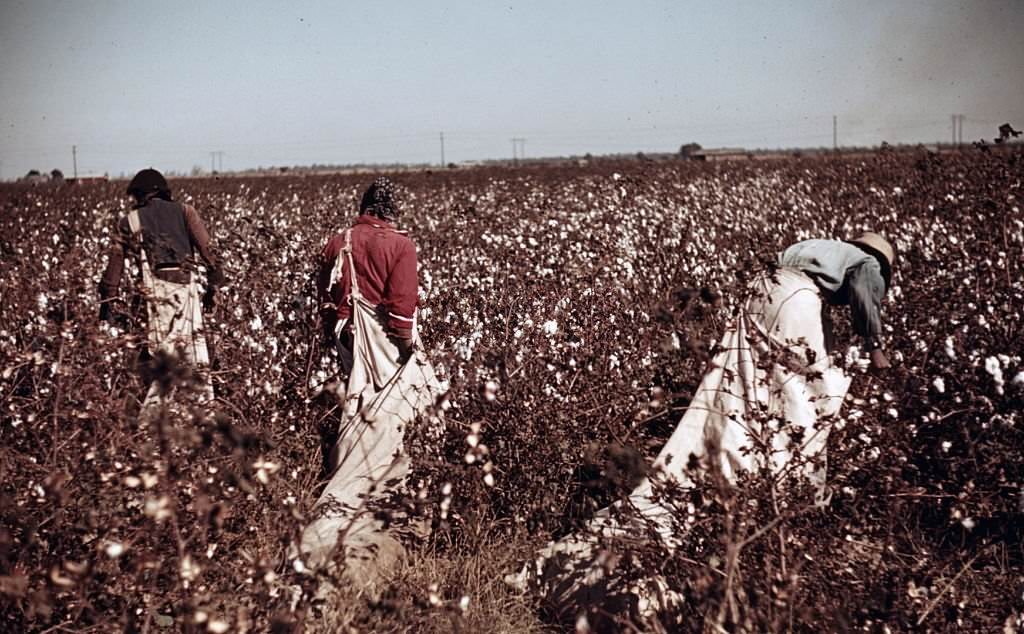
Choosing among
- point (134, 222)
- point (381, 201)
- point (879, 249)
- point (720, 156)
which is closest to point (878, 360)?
point (879, 249)

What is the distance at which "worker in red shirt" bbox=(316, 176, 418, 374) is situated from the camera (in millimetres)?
4395

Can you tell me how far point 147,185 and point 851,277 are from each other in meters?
3.65

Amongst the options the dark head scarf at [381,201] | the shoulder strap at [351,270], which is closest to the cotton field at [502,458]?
the shoulder strap at [351,270]

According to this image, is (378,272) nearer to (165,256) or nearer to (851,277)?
(165,256)

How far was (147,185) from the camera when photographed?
16.0 ft

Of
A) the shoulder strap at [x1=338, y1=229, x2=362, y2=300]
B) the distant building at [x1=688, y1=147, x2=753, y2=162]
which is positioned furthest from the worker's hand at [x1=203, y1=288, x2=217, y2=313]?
the distant building at [x1=688, y1=147, x2=753, y2=162]

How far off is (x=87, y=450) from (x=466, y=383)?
4.99 feet

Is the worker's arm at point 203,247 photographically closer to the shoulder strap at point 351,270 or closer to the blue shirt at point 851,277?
the shoulder strap at point 351,270

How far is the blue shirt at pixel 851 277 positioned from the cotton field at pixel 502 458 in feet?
0.79

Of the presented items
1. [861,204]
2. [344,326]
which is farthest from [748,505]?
[861,204]

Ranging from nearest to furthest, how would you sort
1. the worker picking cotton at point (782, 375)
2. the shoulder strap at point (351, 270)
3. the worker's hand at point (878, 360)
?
the worker picking cotton at point (782, 375), the worker's hand at point (878, 360), the shoulder strap at point (351, 270)

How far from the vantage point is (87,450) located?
8.82 ft

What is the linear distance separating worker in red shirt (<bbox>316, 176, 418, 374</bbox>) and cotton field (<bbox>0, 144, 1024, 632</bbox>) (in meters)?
0.24

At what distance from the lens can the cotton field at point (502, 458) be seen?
2424mm
